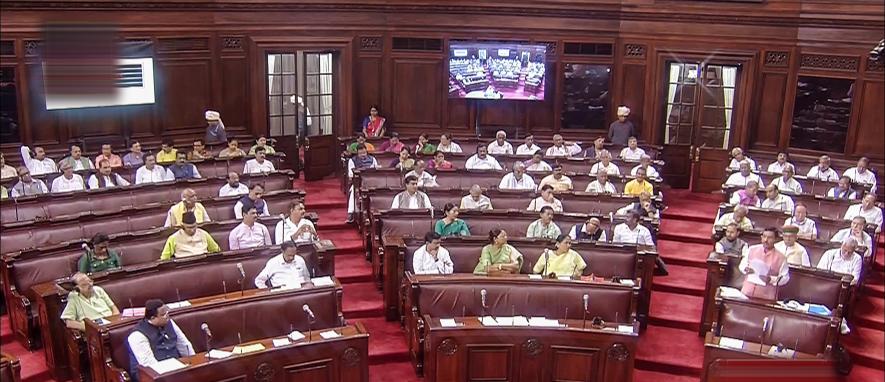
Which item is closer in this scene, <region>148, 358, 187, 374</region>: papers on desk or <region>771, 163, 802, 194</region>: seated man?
<region>148, 358, 187, 374</region>: papers on desk

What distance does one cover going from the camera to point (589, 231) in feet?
29.8

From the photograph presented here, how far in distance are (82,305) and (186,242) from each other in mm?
1587

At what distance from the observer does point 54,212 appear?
940cm

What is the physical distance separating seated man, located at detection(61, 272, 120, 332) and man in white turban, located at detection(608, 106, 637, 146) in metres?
8.83

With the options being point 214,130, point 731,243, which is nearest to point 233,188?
point 214,130

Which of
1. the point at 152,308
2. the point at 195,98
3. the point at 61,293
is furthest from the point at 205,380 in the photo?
the point at 195,98

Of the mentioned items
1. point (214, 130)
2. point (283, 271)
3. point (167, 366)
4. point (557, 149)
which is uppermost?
point (214, 130)

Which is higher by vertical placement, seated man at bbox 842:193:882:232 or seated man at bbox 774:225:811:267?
seated man at bbox 842:193:882:232

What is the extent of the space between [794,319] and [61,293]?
6297 millimetres

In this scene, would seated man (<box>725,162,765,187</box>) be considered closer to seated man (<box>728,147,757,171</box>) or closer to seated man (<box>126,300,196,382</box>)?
seated man (<box>728,147,757,171</box>)

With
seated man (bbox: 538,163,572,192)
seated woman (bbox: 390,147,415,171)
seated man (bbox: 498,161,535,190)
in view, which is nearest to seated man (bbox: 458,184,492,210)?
seated man (bbox: 498,161,535,190)

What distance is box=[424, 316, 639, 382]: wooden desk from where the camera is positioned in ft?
23.7

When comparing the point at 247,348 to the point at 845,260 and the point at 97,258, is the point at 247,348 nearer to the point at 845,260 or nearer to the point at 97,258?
the point at 97,258

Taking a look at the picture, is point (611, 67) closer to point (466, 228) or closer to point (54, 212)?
point (466, 228)
